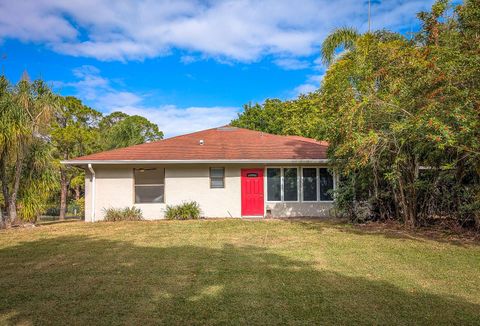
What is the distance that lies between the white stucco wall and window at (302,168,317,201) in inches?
11.6

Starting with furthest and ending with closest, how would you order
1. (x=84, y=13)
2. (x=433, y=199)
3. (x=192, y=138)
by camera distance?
(x=192, y=138), (x=84, y=13), (x=433, y=199)

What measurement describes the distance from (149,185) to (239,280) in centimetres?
961

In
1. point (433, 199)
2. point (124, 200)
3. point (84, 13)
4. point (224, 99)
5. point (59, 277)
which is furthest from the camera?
point (224, 99)

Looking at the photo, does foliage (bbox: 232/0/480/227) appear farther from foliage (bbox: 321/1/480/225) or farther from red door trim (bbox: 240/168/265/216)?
red door trim (bbox: 240/168/265/216)

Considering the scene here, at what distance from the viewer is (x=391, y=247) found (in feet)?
26.2

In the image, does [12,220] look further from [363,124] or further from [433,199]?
[433,199]

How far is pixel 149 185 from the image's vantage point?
1420 cm

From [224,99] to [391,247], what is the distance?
1014 inches

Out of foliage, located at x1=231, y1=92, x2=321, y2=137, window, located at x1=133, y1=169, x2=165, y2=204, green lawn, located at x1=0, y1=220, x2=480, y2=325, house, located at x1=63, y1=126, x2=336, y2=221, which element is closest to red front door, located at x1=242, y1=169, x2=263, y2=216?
house, located at x1=63, y1=126, x2=336, y2=221

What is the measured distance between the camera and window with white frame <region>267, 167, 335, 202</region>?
47.6 feet

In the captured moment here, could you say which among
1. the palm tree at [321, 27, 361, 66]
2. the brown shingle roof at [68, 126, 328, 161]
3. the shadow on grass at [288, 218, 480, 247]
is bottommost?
the shadow on grass at [288, 218, 480, 247]

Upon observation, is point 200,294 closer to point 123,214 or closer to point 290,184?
Result: point 123,214

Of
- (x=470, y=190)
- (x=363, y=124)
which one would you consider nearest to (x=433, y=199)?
(x=470, y=190)

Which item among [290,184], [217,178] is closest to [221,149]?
[217,178]
